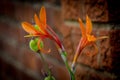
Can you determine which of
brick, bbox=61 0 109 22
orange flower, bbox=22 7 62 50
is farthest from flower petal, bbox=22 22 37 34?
brick, bbox=61 0 109 22

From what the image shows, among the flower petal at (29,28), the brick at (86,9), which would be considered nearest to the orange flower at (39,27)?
the flower petal at (29,28)

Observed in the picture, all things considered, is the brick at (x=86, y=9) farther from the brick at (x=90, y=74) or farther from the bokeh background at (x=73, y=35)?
the brick at (x=90, y=74)

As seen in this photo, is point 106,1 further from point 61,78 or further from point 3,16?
point 3,16

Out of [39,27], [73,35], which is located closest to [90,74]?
[73,35]

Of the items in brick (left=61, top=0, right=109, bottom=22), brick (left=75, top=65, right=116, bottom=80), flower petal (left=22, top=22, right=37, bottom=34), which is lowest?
brick (left=75, top=65, right=116, bottom=80)

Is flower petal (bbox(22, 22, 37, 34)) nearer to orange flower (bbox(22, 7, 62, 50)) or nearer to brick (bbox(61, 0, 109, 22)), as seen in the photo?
orange flower (bbox(22, 7, 62, 50))

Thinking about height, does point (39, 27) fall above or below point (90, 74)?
above

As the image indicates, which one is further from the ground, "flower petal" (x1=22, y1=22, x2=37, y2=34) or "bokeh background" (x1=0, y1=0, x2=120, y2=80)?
"flower petal" (x1=22, y1=22, x2=37, y2=34)

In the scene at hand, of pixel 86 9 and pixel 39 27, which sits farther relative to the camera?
pixel 86 9

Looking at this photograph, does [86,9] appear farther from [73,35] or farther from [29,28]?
[29,28]
